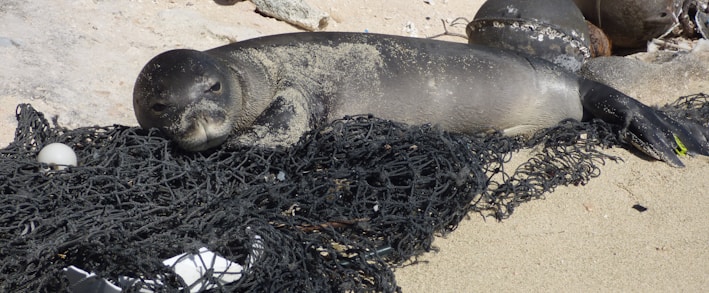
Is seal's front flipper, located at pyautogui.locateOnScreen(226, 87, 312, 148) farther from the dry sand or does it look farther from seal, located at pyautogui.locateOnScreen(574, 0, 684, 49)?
seal, located at pyautogui.locateOnScreen(574, 0, 684, 49)

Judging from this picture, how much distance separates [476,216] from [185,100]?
4.99 ft

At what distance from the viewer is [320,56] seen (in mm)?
4410

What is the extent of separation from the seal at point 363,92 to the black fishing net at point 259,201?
205mm

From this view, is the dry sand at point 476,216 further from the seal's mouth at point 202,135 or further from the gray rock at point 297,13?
the seal's mouth at point 202,135

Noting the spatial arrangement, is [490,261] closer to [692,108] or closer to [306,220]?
[306,220]

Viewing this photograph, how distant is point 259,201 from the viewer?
351cm

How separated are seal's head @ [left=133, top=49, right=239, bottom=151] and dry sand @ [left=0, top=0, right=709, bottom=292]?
1.10m

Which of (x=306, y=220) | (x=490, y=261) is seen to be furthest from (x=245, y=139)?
(x=490, y=261)

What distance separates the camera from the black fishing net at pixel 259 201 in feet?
9.73

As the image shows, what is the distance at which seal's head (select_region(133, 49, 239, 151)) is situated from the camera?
3775 mm

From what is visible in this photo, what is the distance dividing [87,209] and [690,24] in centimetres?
565

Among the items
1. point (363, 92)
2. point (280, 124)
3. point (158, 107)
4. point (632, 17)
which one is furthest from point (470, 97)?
point (632, 17)

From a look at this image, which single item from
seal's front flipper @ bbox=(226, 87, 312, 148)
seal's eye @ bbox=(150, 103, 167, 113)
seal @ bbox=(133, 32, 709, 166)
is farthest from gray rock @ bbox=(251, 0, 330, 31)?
seal's eye @ bbox=(150, 103, 167, 113)

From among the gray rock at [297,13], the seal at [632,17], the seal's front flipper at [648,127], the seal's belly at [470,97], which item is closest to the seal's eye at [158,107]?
the seal's belly at [470,97]
